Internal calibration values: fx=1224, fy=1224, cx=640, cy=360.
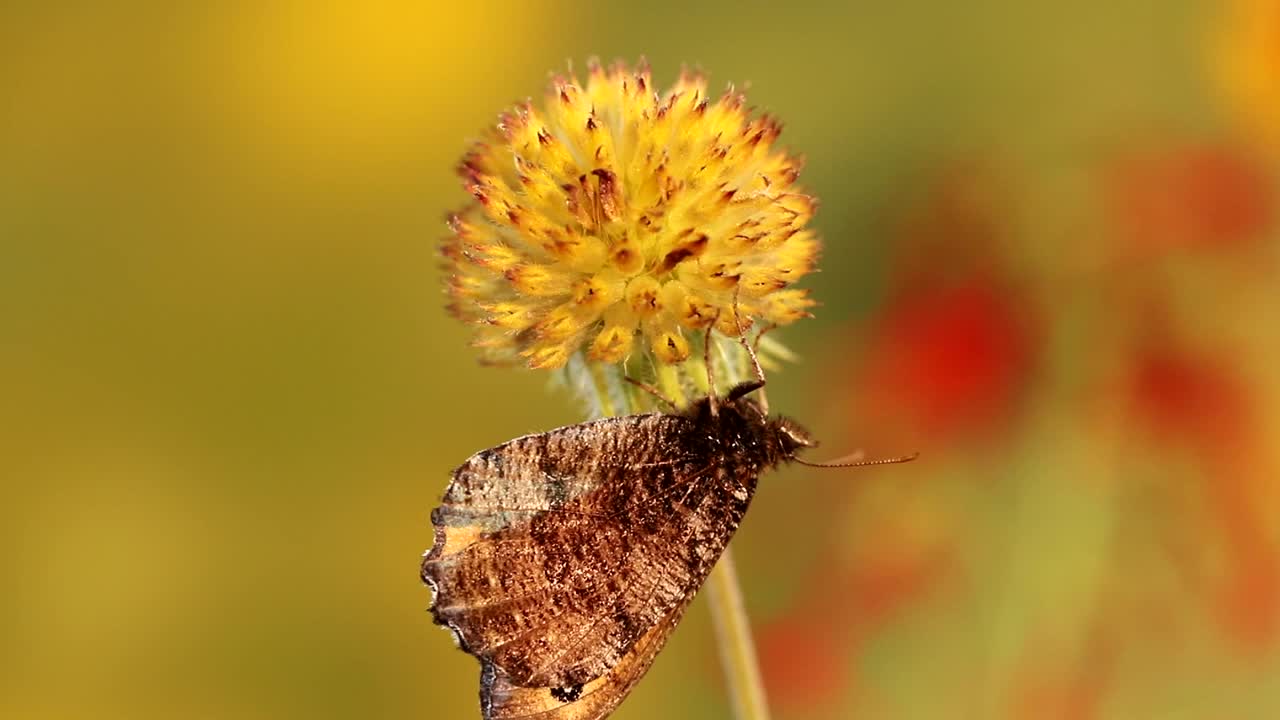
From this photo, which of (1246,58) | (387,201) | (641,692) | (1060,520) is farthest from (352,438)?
(1246,58)

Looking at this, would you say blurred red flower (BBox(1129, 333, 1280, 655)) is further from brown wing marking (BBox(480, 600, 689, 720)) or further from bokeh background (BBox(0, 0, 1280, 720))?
brown wing marking (BBox(480, 600, 689, 720))

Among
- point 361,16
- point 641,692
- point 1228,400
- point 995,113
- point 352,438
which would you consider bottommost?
point 641,692

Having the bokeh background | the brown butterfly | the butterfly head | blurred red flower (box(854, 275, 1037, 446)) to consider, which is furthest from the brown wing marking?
blurred red flower (box(854, 275, 1037, 446))

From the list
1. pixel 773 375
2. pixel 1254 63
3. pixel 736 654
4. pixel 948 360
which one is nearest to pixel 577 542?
pixel 736 654

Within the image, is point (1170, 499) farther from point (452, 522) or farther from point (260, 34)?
point (260, 34)

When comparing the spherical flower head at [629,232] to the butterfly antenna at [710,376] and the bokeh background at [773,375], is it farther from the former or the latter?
the bokeh background at [773,375]
